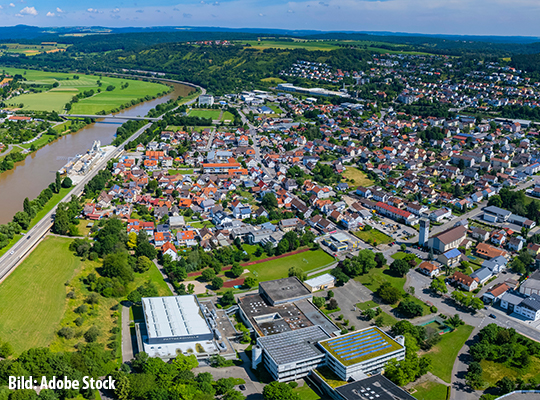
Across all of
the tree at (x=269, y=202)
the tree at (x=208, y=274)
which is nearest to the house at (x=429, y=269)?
the tree at (x=208, y=274)

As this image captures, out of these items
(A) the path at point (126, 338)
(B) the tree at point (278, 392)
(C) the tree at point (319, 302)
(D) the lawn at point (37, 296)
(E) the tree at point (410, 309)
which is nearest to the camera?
(B) the tree at point (278, 392)

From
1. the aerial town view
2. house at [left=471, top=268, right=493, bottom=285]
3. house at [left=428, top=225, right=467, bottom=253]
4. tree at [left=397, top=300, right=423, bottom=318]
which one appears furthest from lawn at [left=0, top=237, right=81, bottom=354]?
house at [left=471, top=268, right=493, bottom=285]

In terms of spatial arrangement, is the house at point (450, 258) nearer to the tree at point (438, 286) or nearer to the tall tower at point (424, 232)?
the tall tower at point (424, 232)

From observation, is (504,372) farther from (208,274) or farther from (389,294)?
(208,274)

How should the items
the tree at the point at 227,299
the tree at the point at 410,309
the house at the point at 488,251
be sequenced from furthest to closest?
1. the house at the point at 488,251
2. the tree at the point at 227,299
3. the tree at the point at 410,309

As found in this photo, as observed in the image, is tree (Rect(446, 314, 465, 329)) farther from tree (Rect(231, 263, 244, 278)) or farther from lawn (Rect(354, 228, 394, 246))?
tree (Rect(231, 263, 244, 278))

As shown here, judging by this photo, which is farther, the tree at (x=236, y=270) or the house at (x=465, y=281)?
the tree at (x=236, y=270)

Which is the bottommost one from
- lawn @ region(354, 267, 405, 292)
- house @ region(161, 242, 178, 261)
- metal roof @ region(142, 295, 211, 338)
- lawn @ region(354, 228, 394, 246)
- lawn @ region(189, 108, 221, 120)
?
lawn @ region(354, 267, 405, 292)
